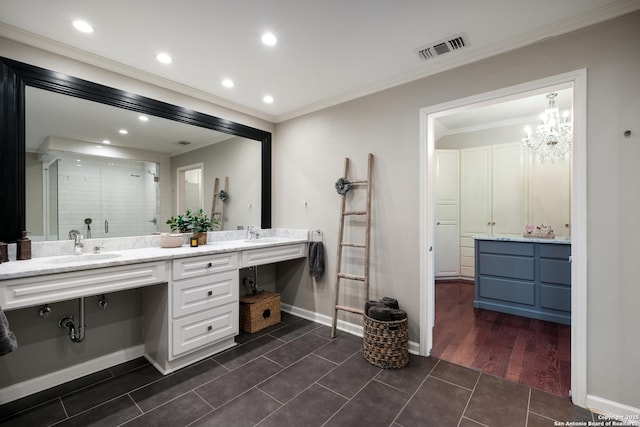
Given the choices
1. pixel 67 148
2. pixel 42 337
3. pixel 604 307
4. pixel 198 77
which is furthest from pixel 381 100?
pixel 42 337

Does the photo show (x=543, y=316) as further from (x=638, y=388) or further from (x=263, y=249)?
(x=263, y=249)

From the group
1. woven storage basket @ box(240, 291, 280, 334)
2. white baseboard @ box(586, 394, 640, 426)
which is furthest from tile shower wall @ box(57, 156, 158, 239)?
white baseboard @ box(586, 394, 640, 426)

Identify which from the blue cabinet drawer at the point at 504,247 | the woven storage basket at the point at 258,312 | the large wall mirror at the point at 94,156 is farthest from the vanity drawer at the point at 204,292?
the blue cabinet drawer at the point at 504,247

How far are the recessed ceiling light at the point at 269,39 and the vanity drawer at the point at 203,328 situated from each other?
7.31 ft

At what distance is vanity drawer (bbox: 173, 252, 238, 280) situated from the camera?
230 cm

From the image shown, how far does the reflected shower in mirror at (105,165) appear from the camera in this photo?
2.16 m

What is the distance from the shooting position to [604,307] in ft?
6.05

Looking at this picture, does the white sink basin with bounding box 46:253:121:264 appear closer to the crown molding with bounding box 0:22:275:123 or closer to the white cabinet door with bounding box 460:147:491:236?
the crown molding with bounding box 0:22:275:123

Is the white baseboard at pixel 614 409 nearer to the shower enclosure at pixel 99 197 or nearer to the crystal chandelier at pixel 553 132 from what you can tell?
the crystal chandelier at pixel 553 132

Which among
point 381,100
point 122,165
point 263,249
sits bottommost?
point 263,249

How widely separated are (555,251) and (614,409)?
190cm

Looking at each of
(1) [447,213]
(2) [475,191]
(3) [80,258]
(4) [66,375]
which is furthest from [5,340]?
(2) [475,191]

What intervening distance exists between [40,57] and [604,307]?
4263mm

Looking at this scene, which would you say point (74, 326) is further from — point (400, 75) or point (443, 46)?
point (443, 46)
